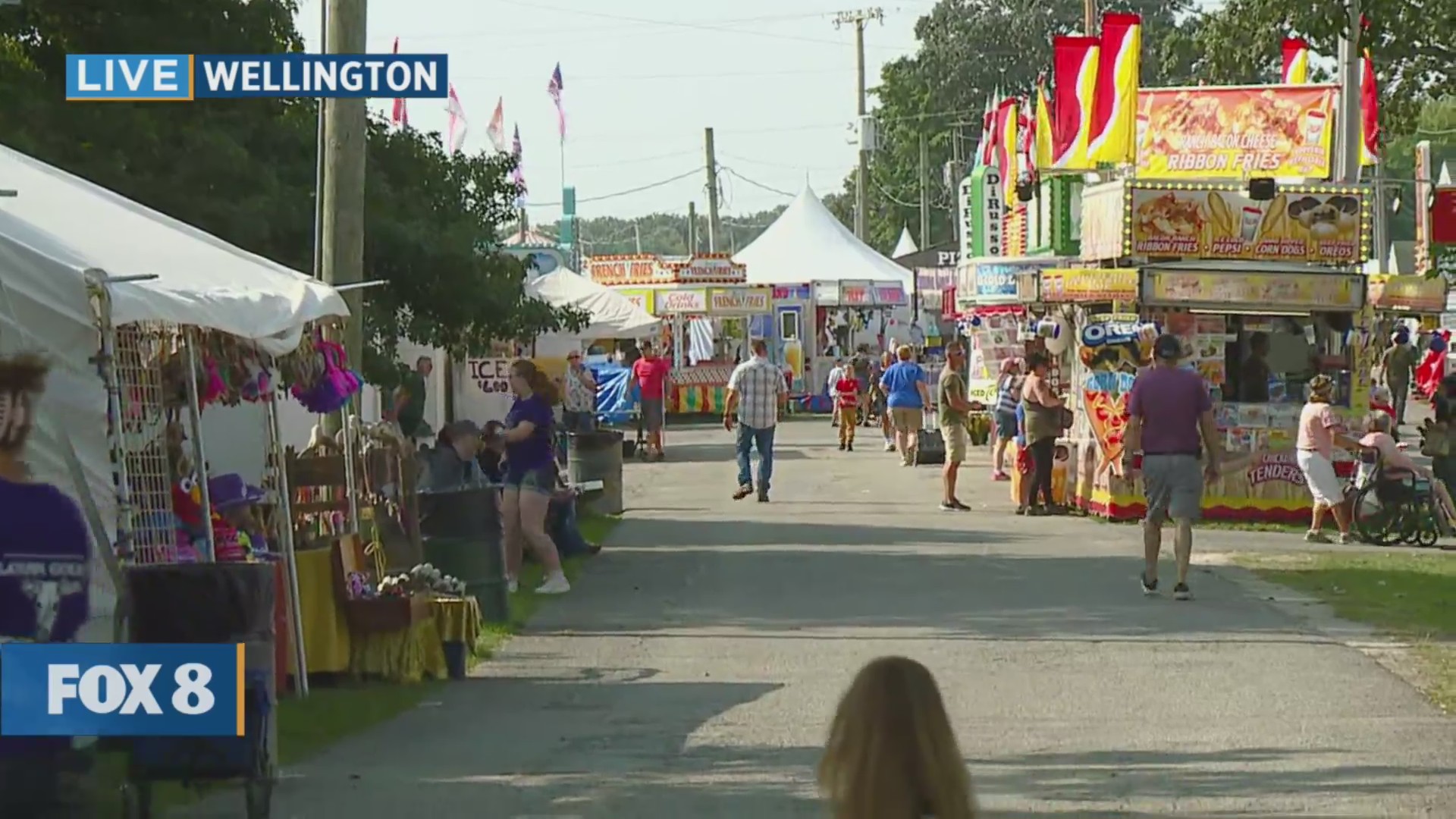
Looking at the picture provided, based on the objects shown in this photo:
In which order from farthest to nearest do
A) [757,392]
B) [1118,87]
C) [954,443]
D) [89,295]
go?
[1118,87] → [757,392] → [954,443] → [89,295]

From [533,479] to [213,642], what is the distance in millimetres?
7277

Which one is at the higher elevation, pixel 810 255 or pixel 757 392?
pixel 810 255

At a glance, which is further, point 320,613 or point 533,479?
point 533,479

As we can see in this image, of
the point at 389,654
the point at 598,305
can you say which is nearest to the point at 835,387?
the point at 598,305

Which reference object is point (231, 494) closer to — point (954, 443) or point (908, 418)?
point (954, 443)

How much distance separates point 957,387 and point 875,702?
2042 cm

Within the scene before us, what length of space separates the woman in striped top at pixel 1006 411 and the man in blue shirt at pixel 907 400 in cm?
118

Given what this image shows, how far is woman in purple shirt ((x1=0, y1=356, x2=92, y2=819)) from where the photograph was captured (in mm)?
8305

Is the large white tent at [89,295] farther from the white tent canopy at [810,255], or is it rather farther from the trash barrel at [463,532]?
the white tent canopy at [810,255]

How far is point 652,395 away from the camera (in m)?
31.6

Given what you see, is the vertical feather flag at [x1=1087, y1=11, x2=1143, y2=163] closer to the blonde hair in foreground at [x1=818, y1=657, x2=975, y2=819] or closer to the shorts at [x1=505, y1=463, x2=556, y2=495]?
the shorts at [x1=505, y1=463, x2=556, y2=495]

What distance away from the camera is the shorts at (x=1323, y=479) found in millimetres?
19672

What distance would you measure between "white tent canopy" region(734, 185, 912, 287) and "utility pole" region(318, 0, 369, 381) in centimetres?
3577

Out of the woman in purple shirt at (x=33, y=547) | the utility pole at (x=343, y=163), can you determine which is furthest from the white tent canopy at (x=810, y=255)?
the woman in purple shirt at (x=33, y=547)
